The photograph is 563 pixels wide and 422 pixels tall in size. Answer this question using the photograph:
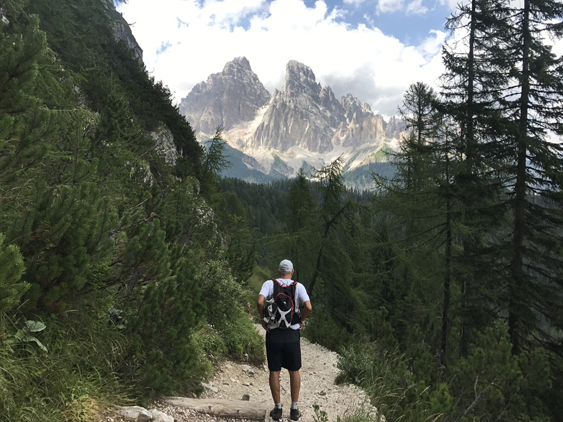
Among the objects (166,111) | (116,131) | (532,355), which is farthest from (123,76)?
(532,355)

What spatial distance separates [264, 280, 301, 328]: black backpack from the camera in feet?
12.9

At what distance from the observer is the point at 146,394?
11.0ft

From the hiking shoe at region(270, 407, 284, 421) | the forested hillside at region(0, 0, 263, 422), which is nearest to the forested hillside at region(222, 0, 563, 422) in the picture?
the hiking shoe at region(270, 407, 284, 421)

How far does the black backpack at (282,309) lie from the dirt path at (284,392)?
114 centimetres

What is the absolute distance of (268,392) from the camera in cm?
591

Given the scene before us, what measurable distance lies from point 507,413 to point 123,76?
82.0ft

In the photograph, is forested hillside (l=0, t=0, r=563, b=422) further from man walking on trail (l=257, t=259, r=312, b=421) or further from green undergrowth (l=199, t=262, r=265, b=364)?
man walking on trail (l=257, t=259, r=312, b=421)

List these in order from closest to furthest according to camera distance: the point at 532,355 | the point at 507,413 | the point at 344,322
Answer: the point at 507,413
the point at 532,355
the point at 344,322

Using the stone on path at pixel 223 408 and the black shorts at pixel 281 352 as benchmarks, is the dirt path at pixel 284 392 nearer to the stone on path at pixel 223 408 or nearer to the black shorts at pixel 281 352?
the stone on path at pixel 223 408

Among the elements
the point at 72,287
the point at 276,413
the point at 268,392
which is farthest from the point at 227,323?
the point at 72,287

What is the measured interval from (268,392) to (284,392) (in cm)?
34

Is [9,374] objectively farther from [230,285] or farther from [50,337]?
[230,285]

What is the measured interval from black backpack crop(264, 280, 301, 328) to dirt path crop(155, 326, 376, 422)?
114 centimetres

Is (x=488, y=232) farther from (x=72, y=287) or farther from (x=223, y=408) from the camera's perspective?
(x=72, y=287)
